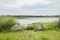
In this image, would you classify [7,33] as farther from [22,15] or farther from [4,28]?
[22,15]

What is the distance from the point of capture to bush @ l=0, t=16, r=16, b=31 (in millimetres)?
1509

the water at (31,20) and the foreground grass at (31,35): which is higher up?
the water at (31,20)

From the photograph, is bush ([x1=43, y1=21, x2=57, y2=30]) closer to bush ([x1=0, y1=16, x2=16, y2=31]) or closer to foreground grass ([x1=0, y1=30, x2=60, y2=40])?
foreground grass ([x1=0, y1=30, x2=60, y2=40])

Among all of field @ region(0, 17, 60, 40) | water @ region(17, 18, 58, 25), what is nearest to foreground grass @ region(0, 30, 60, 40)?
field @ region(0, 17, 60, 40)

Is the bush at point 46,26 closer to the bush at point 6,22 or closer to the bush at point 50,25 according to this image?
the bush at point 50,25

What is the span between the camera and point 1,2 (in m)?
1.53

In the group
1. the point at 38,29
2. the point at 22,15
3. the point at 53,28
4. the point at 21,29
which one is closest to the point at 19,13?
the point at 22,15

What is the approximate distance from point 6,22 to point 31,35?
33 centimetres

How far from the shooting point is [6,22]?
60.2 inches

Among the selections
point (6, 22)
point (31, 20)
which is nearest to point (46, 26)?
point (31, 20)

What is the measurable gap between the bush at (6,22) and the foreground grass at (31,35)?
0.07 metres

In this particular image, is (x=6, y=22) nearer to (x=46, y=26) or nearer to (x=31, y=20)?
(x=31, y=20)

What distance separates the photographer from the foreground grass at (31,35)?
148 cm

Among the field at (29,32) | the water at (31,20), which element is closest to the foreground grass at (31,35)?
the field at (29,32)
